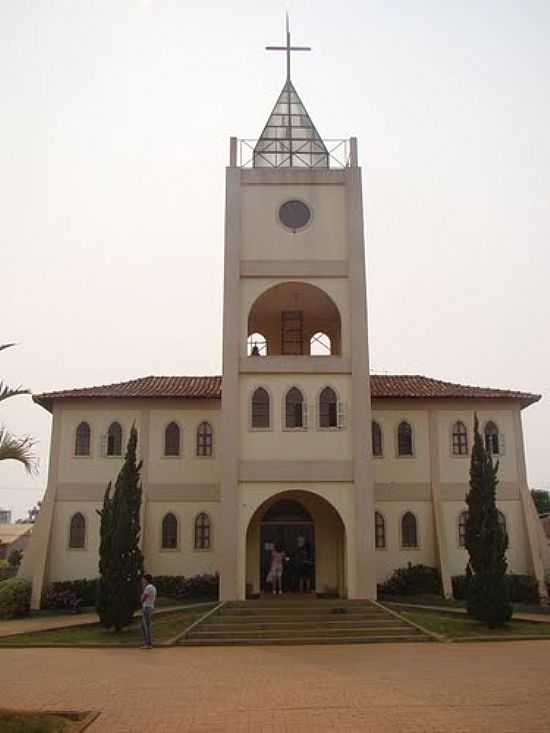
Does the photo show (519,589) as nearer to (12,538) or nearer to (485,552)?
(485,552)

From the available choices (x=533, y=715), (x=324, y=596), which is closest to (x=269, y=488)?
(x=324, y=596)

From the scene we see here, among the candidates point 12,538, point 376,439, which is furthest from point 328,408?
point 12,538

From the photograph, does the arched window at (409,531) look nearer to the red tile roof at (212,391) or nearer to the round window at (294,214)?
the red tile roof at (212,391)

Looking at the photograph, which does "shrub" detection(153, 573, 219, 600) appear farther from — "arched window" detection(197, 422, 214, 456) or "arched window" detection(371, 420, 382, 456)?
"arched window" detection(371, 420, 382, 456)

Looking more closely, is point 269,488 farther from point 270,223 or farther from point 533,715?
point 533,715

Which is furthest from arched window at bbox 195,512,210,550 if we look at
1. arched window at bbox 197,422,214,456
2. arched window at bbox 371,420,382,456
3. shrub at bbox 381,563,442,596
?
arched window at bbox 371,420,382,456

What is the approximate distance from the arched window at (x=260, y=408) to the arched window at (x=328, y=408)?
166 cm

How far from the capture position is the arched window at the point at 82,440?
28203 mm

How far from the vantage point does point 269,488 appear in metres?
23.6

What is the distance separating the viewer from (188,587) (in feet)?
86.4

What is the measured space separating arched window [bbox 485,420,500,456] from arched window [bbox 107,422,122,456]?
1336cm

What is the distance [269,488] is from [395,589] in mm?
6237

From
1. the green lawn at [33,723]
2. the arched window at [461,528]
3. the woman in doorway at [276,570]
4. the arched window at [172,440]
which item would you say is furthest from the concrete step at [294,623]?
the green lawn at [33,723]

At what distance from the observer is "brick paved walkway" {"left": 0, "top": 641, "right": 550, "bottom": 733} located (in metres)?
10.1
